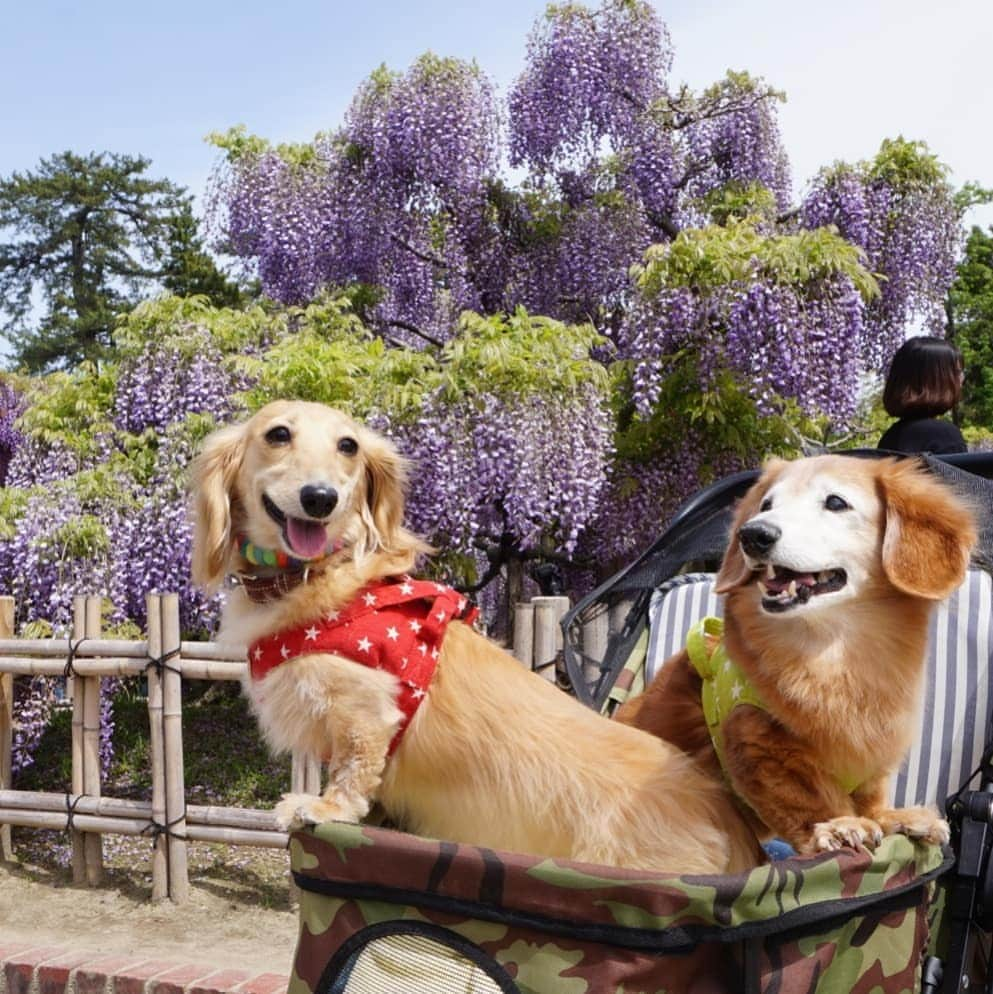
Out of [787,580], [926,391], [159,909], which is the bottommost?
[159,909]

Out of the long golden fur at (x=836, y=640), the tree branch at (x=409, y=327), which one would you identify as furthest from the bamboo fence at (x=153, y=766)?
the tree branch at (x=409, y=327)

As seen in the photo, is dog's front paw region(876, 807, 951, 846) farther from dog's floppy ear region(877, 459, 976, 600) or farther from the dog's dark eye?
the dog's dark eye

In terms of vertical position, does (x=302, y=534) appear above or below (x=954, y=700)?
above

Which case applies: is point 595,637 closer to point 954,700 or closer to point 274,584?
point 954,700

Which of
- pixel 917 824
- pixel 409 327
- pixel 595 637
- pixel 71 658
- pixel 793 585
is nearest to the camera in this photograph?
pixel 917 824

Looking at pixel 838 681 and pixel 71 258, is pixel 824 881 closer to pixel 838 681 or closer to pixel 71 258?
pixel 838 681

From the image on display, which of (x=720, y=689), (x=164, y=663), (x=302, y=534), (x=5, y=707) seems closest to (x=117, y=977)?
(x=164, y=663)

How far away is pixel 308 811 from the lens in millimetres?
1725

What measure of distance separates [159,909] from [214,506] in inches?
146

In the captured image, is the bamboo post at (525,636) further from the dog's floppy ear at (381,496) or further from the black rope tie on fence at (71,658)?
the black rope tie on fence at (71,658)

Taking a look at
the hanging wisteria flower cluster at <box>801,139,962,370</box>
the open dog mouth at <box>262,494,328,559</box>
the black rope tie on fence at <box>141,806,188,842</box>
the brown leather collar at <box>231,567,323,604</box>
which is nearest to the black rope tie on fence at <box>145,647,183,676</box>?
the black rope tie on fence at <box>141,806,188,842</box>

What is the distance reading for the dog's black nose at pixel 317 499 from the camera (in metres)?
1.98

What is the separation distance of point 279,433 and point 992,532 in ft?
5.30

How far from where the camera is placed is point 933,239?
8172 mm
